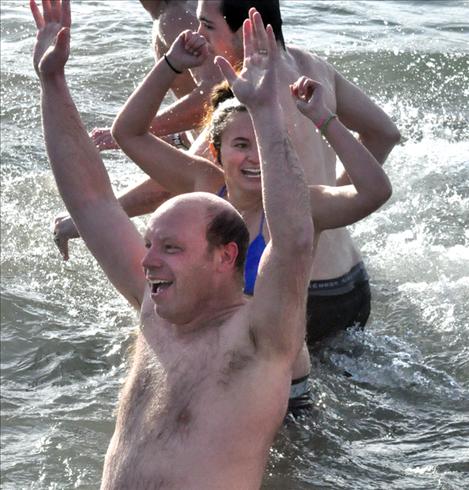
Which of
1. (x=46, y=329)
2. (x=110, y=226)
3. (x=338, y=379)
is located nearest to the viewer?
(x=110, y=226)

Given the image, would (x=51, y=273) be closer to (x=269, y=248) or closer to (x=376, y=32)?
(x=269, y=248)

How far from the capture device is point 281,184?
362 centimetres

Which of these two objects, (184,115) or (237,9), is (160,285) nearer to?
(237,9)

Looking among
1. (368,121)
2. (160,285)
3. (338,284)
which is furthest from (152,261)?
(368,121)

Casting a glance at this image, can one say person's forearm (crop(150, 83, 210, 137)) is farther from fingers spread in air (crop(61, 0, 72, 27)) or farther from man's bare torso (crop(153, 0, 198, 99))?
fingers spread in air (crop(61, 0, 72, 27))

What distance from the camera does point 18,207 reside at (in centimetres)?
871

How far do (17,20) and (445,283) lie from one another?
7.72 m

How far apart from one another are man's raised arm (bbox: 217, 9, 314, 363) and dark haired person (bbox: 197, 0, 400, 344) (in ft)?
5.21

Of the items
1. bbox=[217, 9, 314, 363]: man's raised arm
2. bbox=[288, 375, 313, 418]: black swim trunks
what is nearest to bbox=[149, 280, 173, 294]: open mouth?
bbox=[217, 9, 314, 363]: man's raised arm

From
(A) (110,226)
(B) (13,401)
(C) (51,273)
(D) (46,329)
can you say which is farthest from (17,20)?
(A) (110,226)

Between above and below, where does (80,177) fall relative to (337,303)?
above

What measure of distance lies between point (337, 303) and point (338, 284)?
99mm

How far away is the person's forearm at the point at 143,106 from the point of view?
16.7 ft

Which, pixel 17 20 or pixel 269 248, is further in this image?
pixel 17 20
